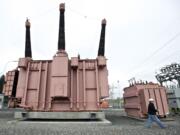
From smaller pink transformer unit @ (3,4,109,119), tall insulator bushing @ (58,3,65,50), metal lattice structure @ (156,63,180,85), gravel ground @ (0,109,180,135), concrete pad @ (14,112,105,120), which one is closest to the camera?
gravel ground @ (0,109,180,135)

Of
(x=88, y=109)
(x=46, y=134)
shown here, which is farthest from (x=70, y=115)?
(x=46, y=134)

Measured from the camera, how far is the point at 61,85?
10.1 meters

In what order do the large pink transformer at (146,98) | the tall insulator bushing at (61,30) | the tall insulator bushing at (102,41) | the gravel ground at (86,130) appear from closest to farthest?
the gravel ground at (86,130), the large pink transformer at (146,98), the tall insulator bushing at (61,30), the tall insulator bushing at (102,41)

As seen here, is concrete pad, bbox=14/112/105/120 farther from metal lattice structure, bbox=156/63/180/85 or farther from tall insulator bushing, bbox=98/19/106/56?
metal lattice structure, bbox=156/63/180/85

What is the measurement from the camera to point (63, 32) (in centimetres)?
1160

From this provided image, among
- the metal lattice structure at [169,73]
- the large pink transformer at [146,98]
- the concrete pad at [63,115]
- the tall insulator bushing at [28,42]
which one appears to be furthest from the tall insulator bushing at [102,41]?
the metal lattice structure at [169,73]

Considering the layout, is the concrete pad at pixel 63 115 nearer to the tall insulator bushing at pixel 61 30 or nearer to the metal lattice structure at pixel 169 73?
the tall insulator bushing at pixel 61 30

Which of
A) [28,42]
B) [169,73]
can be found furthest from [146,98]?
[169,73]

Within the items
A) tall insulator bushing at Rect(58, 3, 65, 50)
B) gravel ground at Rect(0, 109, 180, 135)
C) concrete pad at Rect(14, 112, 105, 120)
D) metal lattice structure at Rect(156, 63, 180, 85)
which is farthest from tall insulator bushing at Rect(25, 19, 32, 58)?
metal lattice structure at Rect(156, 63, 180, 85)

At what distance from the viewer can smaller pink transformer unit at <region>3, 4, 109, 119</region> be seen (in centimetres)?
1005

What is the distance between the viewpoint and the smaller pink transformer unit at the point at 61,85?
33.0ft

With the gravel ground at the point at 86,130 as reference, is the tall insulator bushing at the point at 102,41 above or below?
above

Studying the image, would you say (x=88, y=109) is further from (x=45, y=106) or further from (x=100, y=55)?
(x=100, y=55)

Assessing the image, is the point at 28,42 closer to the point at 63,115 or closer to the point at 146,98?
the point at 63,115
